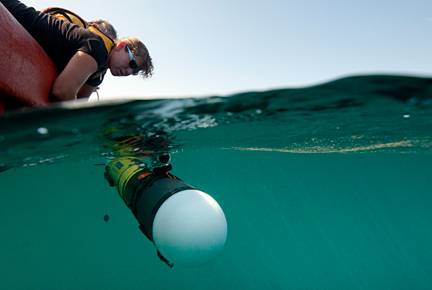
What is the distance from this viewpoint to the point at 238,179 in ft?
79.5

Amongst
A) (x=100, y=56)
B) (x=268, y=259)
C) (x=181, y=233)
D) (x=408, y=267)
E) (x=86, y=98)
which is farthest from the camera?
(x=268, y=259)

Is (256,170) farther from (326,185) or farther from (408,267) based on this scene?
(408,267)

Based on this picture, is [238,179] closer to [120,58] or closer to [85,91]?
[85,91]

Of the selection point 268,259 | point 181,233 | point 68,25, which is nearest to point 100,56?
point 68,25

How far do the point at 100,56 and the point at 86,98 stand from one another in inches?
43.8

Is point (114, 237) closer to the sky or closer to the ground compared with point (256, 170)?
closer to the ground

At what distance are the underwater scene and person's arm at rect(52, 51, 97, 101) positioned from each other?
71cm

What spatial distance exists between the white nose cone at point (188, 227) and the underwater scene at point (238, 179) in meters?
0.52

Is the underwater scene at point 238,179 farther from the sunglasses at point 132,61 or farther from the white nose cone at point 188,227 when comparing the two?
the sunglasses at point 132,61

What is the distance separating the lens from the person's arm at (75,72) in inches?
126

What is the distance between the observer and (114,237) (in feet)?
107

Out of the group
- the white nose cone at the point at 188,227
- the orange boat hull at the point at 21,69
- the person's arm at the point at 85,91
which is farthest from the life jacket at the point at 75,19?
the white nose cone at the point at 188,227

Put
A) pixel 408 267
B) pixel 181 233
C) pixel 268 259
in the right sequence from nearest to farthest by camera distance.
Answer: pixel 181 233, pixel 408 267, pixel 268 259

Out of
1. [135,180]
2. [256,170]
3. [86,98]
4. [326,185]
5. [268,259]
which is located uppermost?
[86,98]
